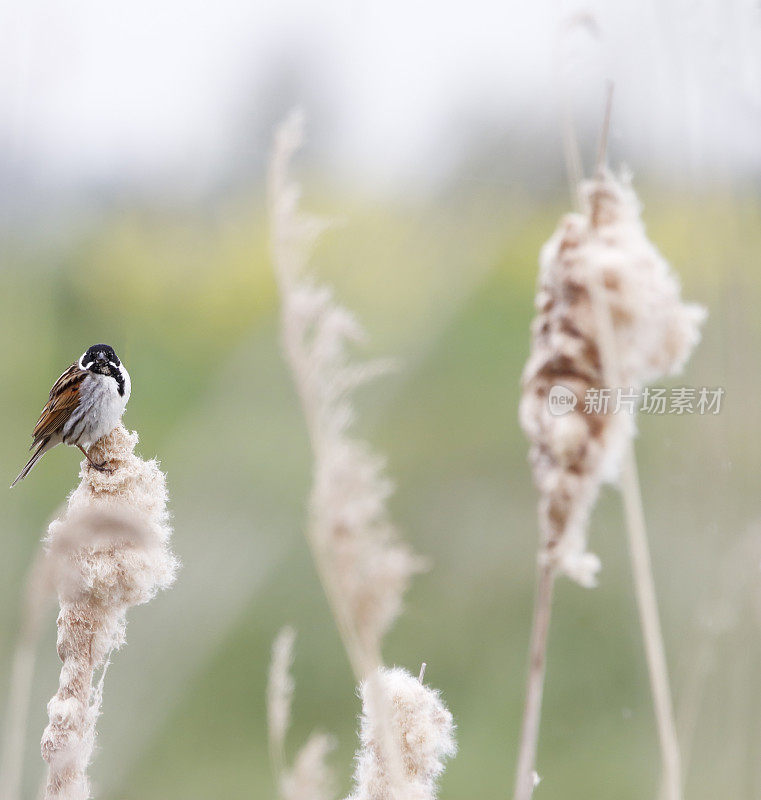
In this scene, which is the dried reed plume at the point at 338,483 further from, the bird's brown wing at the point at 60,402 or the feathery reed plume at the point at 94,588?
the bird's brown wing at the point at 60,402

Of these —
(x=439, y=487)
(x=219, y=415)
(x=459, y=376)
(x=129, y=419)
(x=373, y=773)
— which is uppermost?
(x=459, y=376)

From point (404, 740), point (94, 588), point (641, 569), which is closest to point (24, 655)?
point (94, 588)

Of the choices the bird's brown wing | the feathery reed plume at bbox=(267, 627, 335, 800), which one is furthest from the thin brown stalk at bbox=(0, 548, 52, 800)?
the bird's brown wing

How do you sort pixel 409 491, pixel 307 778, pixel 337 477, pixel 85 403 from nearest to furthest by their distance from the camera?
pixel 337 477 → pixel 307 778 → pixel 85 403 → pixel 409 491

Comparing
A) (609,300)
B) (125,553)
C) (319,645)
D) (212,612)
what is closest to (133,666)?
(212,612)

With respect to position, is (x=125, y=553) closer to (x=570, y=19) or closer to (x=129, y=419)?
(x=129, y=419)

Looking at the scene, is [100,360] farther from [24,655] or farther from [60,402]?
[24,655]
